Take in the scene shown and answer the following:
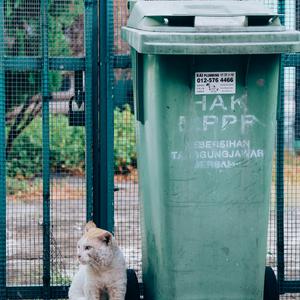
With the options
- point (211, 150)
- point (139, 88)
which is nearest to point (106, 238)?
point (211, 150)

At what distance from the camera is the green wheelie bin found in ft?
17.0

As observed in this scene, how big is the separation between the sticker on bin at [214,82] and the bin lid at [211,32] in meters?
0.20

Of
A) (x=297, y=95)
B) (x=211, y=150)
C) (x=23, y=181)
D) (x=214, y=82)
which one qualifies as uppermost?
(x=214, y=82)

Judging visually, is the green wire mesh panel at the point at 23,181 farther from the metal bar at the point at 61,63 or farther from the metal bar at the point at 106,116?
the metal bar at the point at 106,116

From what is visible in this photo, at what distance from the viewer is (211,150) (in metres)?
5.24

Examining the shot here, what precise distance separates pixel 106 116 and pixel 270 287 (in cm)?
160

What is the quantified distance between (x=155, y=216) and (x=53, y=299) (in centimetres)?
131

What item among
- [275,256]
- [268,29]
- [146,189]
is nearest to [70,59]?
[146,189]

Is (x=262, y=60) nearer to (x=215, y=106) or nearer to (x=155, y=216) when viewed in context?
(x=215, y=106)

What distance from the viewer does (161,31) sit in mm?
5141

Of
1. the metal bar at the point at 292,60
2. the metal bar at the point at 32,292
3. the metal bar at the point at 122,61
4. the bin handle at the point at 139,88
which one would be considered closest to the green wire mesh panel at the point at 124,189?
the metal bar at the point at 122,61

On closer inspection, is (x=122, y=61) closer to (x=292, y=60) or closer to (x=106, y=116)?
(x=106, y=116)

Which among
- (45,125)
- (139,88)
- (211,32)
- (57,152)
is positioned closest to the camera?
(211,32)

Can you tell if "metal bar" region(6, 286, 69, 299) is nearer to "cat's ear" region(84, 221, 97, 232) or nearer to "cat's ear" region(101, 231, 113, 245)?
"cat's ear" region(84, 221, 97, 232)
